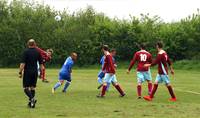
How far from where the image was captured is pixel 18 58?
61.8m

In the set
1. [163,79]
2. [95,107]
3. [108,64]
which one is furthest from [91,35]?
[95,107]

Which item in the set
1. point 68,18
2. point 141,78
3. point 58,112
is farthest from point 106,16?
point 58,112

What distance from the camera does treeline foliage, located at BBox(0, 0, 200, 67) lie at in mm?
58938

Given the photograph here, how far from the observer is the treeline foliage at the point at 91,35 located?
193 feet

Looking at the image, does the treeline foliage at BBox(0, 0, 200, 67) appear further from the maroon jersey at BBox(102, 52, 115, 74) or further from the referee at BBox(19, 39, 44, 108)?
the referee at BBox(19, 39, 44, 108)

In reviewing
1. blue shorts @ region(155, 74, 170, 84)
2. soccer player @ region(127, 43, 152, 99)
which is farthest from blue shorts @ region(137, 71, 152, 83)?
blue shorts @ region(155, 74, 170, 84)

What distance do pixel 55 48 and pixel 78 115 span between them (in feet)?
158

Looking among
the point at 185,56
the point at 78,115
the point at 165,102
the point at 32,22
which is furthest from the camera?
the point at 32,22

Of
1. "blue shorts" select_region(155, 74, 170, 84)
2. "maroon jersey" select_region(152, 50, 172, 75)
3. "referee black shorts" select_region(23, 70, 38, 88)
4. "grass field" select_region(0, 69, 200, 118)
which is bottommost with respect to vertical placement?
"grass field" select_region(0, 69, 200, 118)

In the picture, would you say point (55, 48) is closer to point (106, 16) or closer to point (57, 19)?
point (57, 19)

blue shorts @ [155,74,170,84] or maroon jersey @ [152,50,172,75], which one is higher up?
maroon jersey @ [152,50,172,75]

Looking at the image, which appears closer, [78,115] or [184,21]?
[78,115]

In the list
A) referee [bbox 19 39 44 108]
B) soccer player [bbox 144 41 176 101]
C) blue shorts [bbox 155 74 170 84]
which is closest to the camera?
referee [bbox 19 39 44 108]

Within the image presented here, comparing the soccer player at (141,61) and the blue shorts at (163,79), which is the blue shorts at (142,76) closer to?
the soccer player at (141,61)
